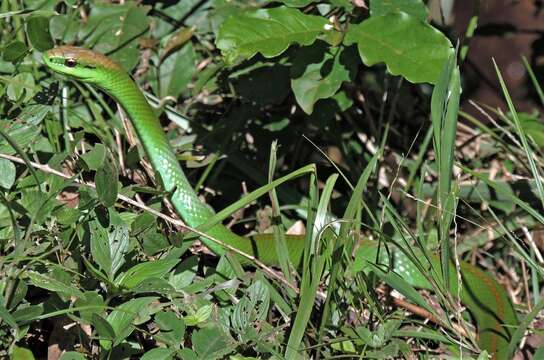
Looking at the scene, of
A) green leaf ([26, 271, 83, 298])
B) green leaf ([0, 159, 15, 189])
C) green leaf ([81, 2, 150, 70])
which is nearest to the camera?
green leaf ([26, 271, 83, 298])

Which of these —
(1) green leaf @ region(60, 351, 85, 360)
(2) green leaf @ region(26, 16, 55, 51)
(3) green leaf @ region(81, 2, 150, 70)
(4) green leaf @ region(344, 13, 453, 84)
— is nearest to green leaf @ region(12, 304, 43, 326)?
(1) green leaf @ region(60, 351, 85, 360)

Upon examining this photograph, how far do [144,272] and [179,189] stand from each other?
87 cm

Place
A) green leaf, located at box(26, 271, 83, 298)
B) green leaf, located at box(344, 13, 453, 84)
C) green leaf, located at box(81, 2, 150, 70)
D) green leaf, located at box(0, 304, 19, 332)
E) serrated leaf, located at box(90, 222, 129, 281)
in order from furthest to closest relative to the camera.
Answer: green leaf, located at box(81, 2, 150, 70), green leaf, located at box(344, 13, 453, 84), serrated leaf, located at box(90, 222, 129, 281), green leaf, located at box(26, 271, 83, 298), green leaf, located at box(0, 304, 19, 332)

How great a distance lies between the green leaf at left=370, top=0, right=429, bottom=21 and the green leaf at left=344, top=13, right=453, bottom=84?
9 cm

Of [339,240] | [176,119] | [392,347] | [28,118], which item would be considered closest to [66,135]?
[28,118]

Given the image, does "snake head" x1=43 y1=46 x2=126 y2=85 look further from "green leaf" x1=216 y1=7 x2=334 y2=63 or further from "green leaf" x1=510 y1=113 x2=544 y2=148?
"green leaf" x1=510 y1=113 x2=544 y2=148

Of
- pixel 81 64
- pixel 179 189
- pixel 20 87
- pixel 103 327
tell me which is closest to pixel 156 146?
pixel 179 189

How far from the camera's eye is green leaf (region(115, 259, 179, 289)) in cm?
238

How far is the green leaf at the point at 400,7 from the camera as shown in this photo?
120 inches

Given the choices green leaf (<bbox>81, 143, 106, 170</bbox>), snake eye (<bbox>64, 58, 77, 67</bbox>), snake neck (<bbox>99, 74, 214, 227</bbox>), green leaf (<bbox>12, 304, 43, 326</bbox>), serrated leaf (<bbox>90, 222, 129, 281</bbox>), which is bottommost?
snake neck (<bbox>99, 74, 214, 227</bbox>)

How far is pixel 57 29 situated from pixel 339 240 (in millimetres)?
1805

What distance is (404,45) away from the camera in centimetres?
288

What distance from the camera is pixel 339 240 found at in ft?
8.17

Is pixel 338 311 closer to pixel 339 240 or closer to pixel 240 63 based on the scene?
pixel 339 240
